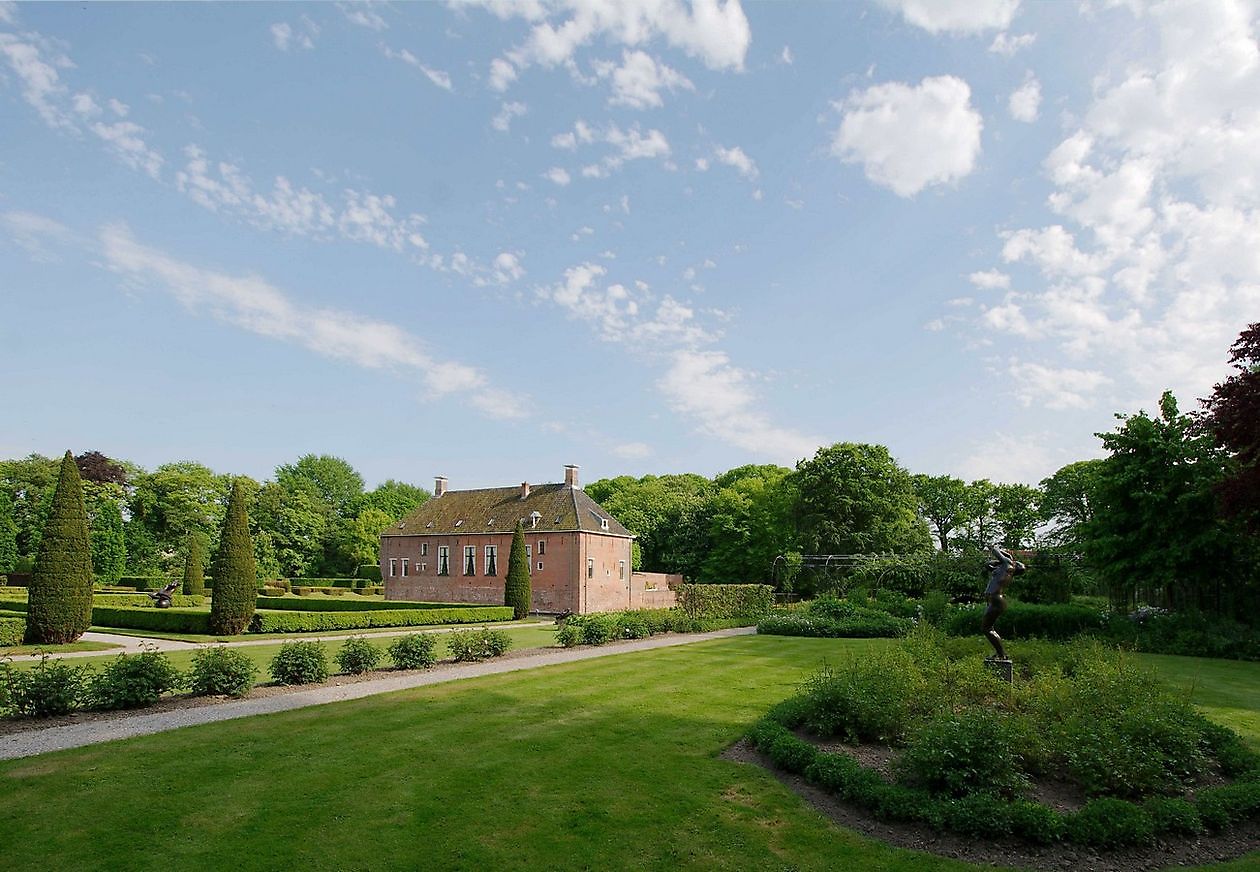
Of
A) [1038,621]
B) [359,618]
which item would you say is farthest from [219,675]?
[1038,621]

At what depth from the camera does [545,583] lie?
3750cm

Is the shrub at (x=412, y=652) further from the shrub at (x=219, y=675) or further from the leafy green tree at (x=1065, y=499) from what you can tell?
the leafy green tree at (x=1065, y=499)

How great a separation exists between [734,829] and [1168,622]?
61.2 ft

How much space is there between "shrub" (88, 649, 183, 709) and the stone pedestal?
12033mm

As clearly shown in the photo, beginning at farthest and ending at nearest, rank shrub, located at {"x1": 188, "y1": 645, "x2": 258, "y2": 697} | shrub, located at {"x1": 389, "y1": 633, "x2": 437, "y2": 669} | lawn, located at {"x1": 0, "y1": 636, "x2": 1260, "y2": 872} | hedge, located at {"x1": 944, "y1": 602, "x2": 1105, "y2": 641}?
hedge, located at {"x1": 944, "y1": 602, "x2": 1105, "y2": 641}
shrub, located at {"x1": 389, "y1": 633, "x2": 437, "y2": 669}
shrub, located at {"x1": 188, "y1": 645, "x2": 258, "y2": 697}
lawn, located at {"x1": 0, "y1": 636, "x2": 1260, "y2": 872}

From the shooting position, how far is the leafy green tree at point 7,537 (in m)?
45.9

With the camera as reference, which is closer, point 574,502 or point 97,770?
point 97,770

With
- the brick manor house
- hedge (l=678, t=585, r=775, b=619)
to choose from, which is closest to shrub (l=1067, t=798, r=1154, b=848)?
hedge (l=678, t=585, r=775, b=619)

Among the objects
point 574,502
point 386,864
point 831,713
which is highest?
point 574,502

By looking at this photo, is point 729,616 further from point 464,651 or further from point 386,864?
point 386,864

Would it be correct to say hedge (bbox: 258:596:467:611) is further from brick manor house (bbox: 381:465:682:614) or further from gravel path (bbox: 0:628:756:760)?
gravel path (bbox: 0:628:756:760)

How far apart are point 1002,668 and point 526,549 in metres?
26.9

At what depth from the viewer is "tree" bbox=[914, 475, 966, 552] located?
2020 inches

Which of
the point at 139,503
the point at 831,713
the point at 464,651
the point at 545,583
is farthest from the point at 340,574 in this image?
the point at 831,713
